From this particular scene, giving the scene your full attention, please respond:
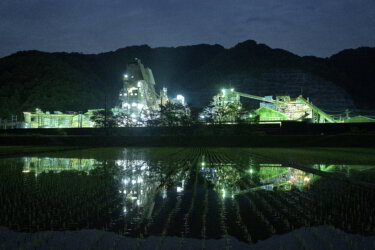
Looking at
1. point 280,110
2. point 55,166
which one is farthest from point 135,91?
point 55,166

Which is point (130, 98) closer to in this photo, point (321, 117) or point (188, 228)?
point (321, 117)

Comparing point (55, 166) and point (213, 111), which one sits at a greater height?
point (213, 111)

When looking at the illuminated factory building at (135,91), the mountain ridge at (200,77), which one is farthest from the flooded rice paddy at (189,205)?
the mountain ridge at (200,77)

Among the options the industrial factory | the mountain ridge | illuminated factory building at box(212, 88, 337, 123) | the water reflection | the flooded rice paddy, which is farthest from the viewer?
the mountain ridge

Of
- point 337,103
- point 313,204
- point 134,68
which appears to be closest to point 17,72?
point 134,68

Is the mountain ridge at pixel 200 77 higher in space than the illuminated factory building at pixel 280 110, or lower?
higher

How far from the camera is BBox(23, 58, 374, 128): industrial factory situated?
5034cm

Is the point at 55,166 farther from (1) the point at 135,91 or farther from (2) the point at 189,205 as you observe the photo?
(1) the point at 135,91

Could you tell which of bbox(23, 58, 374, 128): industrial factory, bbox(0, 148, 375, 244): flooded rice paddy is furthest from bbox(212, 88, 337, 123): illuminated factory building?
bbox(0, 148, 375, 244): flooded rice paddy

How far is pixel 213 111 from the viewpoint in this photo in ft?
175

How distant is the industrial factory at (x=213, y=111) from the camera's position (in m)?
50.3

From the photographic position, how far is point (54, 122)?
63.4 metres

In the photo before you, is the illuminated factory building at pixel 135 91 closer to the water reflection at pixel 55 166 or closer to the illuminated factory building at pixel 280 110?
the illuminated factory building at pixel 280 110

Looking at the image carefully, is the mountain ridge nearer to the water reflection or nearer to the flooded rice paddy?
the water reflection
